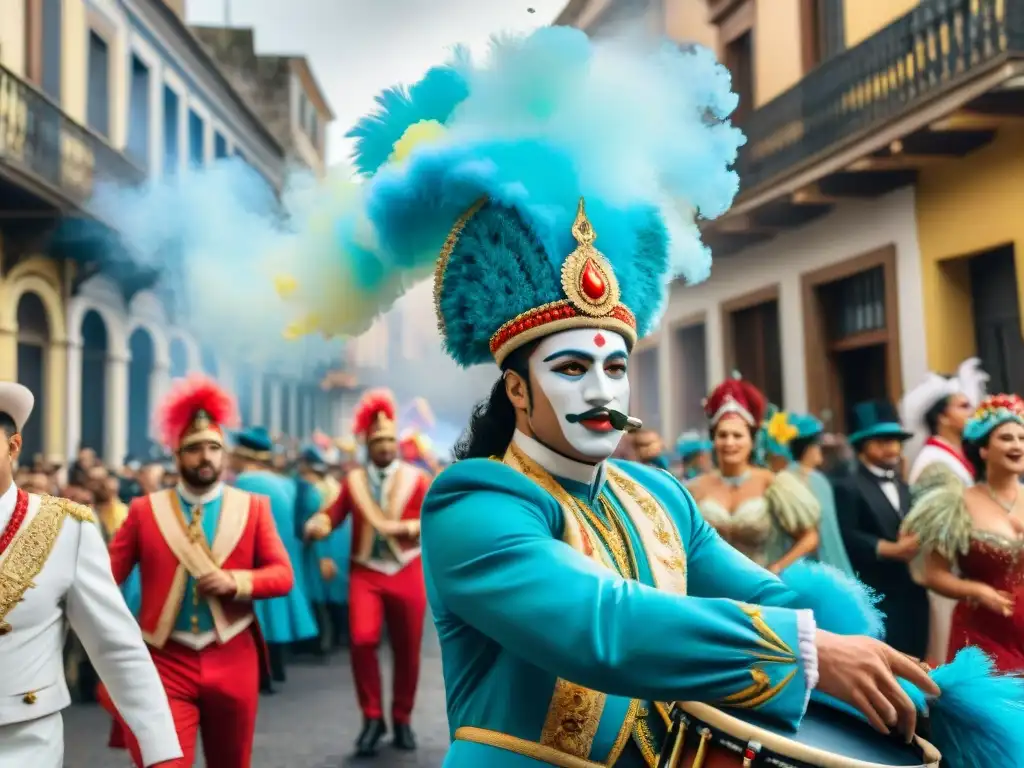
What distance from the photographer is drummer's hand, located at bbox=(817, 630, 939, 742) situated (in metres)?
1.71

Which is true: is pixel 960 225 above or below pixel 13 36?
below

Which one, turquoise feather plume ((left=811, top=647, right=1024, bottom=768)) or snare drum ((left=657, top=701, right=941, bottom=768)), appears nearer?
snare drum ((left=657, top=701, right=941, bottom=768))

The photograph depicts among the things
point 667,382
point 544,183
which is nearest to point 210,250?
point 544,183

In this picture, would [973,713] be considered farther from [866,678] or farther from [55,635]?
[55,635]

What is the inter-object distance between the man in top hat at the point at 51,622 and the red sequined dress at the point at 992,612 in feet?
10.9

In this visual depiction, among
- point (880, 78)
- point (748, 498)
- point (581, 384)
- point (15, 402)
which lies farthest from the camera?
point (880, 78)

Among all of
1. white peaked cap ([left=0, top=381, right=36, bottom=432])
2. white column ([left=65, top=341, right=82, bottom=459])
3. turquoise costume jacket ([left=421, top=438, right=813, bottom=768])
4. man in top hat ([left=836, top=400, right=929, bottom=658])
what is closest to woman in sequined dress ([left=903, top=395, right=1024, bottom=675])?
man in top hat ([left=836, top=400, right=929, bottom=658])

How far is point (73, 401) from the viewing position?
15289 millimetres

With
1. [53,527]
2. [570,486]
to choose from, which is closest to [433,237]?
[570,486]

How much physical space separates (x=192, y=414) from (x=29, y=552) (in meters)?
2.13

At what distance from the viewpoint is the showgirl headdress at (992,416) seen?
5.10 meters

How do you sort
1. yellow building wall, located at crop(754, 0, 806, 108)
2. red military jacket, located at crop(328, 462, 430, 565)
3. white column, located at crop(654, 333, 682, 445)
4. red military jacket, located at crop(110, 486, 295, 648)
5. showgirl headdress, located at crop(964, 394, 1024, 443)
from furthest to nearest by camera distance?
white column, located at crop(654, 333, 682, 445) → yellow building wall, located at crop(754, 0, 806, 108) → red military jacket, located at crop(328, 462, 430, 565) → showgirl headdress, located at crop(964, 394, 1024, 443) → red military jacket, located at crop(110, 486, 295, 648)

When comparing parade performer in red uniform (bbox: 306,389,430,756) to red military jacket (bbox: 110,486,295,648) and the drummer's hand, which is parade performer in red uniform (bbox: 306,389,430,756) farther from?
the drummer's hand

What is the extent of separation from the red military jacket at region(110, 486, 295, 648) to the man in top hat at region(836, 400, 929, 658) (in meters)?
3.33
